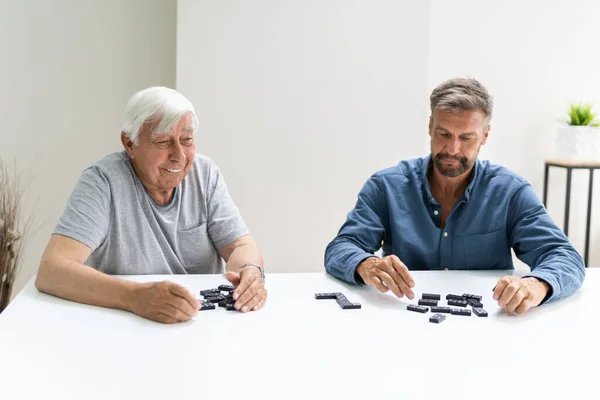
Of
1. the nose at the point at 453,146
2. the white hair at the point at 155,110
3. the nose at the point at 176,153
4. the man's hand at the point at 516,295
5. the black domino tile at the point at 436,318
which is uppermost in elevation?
the white hair at the point at 155,110

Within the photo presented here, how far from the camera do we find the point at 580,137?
4.46m

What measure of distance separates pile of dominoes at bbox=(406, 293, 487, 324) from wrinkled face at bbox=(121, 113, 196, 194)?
97 centimetres

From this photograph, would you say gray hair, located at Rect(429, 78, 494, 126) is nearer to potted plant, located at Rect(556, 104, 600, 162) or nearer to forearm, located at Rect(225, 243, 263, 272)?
forearm, located at Rect(225, 243, 263, 272)

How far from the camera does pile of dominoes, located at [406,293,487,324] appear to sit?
193 cm

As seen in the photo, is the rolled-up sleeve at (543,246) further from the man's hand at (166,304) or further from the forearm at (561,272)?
the man's hand at (166,304)

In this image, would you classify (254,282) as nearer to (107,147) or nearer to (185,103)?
(185,103)

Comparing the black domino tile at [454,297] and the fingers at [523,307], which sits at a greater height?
the fingers at [523,307]

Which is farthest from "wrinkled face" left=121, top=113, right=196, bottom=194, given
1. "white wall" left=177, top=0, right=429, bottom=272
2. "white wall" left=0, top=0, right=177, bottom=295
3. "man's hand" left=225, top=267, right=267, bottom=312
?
"white wall" left=0, top=0, right=177, bottom=295

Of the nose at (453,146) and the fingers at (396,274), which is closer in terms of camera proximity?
the fingers at (396,274)

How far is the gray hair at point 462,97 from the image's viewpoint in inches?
96.7

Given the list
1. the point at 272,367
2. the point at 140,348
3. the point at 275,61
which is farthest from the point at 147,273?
the point at 275,61

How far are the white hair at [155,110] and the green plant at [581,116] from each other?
3120mm

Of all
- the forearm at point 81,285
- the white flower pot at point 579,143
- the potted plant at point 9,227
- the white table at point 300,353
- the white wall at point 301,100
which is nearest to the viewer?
the white table at point 300,353

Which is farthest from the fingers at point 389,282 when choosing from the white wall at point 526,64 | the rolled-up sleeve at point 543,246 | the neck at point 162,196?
the white wall at point 526,64
